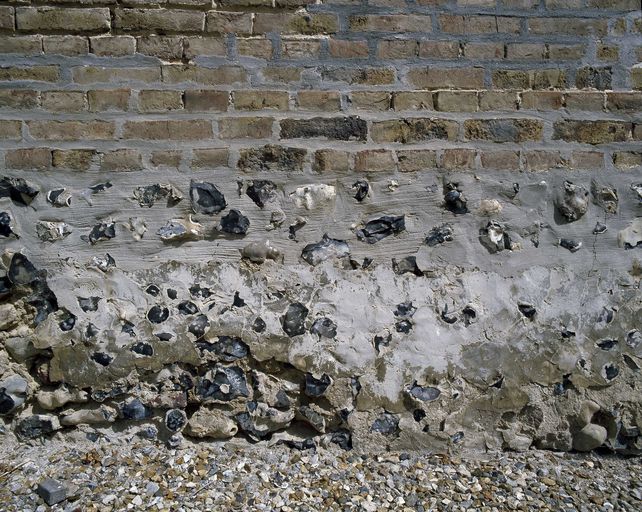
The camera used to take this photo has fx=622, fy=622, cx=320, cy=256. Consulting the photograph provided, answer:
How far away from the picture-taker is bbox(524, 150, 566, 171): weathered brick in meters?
2.23

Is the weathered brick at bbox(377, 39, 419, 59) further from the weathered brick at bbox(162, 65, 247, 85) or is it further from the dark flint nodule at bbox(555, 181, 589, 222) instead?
the dark flint nodule at bbox(555, 181, 589, 222)

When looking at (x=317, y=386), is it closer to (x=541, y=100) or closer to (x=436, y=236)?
(x=436, y=236)

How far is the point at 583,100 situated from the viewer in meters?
2.24

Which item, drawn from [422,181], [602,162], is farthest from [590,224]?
[422,181]

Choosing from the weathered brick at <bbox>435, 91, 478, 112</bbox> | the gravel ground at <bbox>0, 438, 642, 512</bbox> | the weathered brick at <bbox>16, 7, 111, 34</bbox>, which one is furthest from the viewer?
the weathered brick at <bbox>435, 91, 478, 112</bbox>

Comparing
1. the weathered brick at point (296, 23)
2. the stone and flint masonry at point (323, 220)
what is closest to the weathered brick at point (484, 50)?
the stone and flint masonry at point (323, 220)

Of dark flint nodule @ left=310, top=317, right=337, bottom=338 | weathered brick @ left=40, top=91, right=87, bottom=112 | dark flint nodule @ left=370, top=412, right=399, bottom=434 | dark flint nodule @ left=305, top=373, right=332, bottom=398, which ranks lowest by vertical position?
dark flint nodule @ left=370, top=412, right=399, bottom=434

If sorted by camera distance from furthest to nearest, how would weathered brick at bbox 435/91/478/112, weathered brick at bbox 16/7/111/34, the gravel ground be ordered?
weathered brick at bbox 435/91/478/112 → weathered brick at bbox 16/7/111/34 → the gravel ground

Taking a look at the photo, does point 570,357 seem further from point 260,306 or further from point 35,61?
point 35,61

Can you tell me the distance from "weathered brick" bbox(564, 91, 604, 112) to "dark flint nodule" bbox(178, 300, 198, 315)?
4.94 ft

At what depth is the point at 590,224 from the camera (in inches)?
89.5

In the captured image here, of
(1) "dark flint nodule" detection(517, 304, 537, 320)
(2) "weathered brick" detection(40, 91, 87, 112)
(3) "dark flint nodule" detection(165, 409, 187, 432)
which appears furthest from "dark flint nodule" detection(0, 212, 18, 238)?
(1) "dark flint nodule" detection(517, 304, 537, 320)

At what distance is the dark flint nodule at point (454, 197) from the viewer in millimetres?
2207

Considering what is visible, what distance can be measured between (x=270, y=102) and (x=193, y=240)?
1.80 ft
